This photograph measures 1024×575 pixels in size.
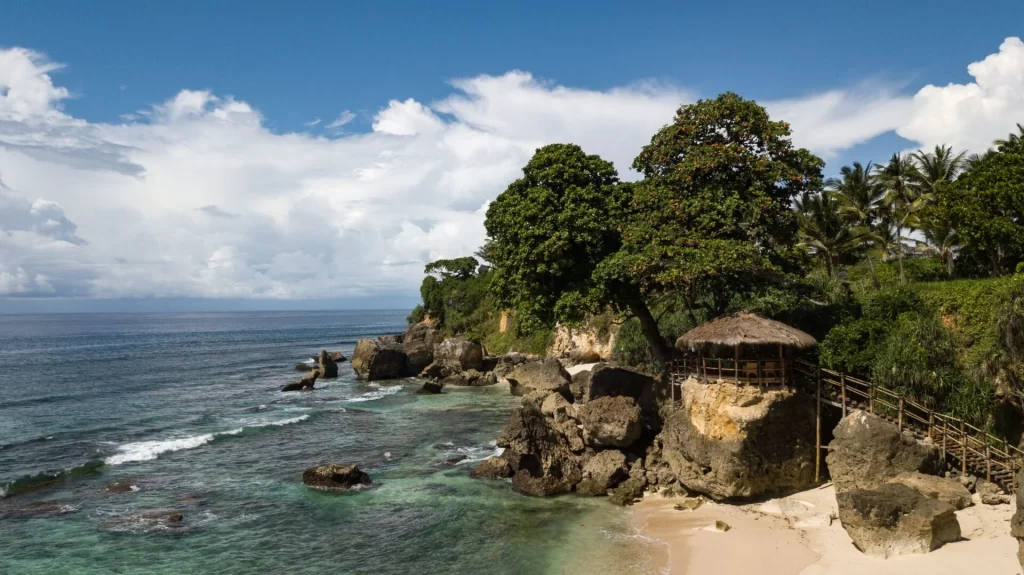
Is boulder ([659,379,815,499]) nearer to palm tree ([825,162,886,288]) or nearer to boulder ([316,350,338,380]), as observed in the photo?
palm tree ([825,162,886,288])

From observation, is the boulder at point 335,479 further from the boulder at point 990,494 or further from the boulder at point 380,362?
the boulder at point 380,362

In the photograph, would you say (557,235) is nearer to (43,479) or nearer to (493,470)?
(493,470)

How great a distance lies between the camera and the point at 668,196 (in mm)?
24953

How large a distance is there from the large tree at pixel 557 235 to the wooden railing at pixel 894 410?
20.3ft

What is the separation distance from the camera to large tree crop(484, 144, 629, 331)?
84.1ft

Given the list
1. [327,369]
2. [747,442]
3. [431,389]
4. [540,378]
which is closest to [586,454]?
[747,442]

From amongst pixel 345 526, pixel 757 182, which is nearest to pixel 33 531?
pixel 345 526

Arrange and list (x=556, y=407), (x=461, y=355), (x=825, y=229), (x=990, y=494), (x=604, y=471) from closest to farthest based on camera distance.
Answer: (x=990, y=494)
(x=604, y=471)
(x=556, y=407)
(x=825, y=229)
(x=461, y=355)

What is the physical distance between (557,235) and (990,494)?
16420 mm

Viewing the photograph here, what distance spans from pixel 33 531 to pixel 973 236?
38.7 m

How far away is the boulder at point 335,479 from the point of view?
23312 millimetres

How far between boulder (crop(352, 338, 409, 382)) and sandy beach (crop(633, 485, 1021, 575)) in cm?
3737

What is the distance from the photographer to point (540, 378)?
133ft

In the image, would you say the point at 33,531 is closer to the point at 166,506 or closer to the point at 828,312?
the point at 166,506
